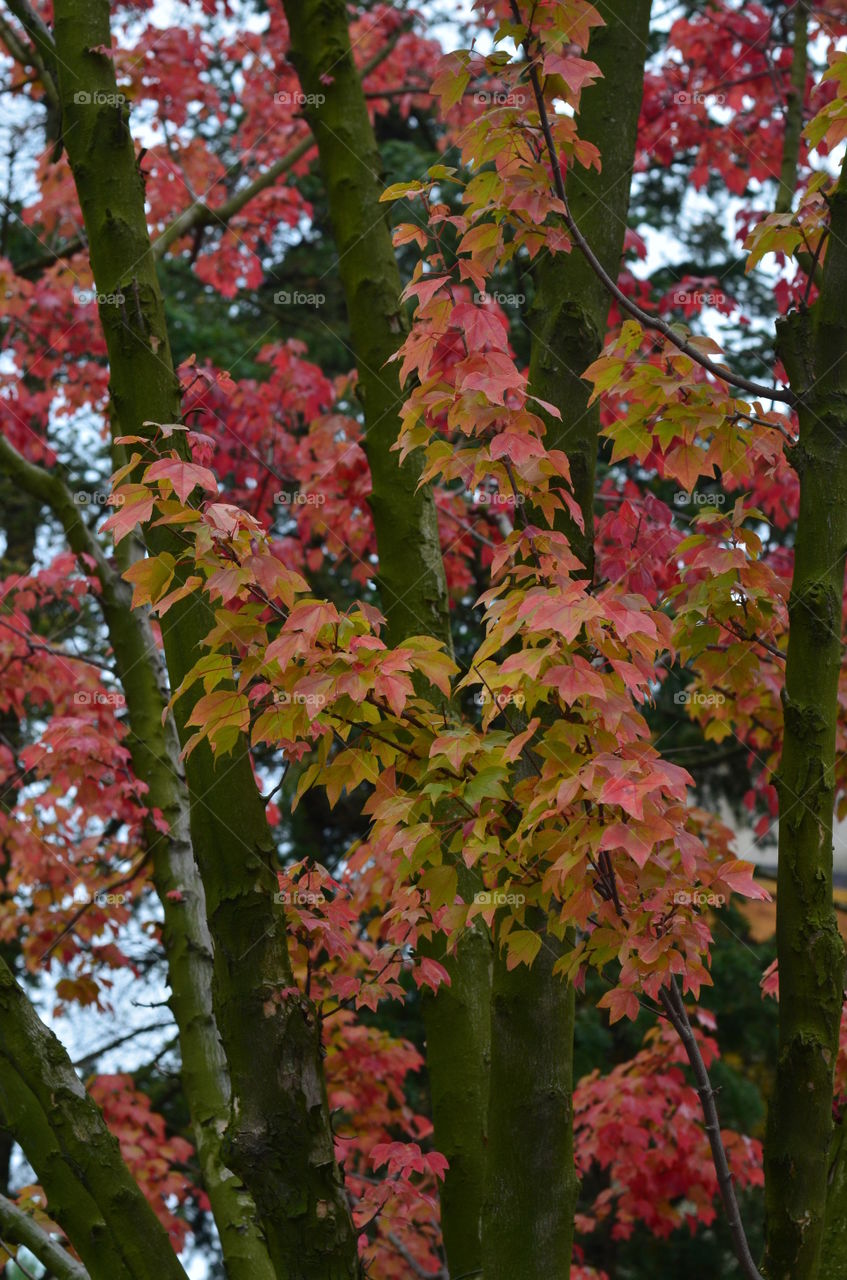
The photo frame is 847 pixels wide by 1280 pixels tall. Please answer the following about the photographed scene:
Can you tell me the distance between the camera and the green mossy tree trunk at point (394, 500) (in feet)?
9.84

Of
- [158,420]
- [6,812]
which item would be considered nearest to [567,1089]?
[158,420]

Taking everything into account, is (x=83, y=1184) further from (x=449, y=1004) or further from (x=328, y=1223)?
(x=449, y=1004)

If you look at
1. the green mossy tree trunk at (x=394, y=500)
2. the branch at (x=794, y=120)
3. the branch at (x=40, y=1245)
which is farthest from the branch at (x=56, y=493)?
the branch at (x=794, y=120)

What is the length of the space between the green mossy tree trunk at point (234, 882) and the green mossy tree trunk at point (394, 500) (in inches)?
25.5

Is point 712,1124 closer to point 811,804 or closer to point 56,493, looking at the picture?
point 811,804

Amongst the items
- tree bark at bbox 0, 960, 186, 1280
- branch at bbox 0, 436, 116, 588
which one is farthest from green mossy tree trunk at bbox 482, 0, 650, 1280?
branch at bbox 0, 436, 116, 588

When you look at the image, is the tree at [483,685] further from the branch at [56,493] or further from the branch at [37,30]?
the branch at [56,493]

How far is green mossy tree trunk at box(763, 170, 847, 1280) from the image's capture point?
88.8 inches

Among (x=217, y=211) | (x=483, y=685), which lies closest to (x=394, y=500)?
(x=483, y=685)

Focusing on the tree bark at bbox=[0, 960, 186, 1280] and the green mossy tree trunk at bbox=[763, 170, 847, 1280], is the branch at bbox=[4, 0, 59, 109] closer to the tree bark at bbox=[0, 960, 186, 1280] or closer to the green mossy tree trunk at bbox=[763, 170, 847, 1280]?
the green mossy tree trunk at bbox=[763, 170, 847, 1280]

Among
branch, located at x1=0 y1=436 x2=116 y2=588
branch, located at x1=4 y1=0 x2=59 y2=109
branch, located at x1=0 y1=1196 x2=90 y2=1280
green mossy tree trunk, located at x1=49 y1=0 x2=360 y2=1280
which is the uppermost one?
branch, located at x1=4 y1=0 x2=59 y2=109

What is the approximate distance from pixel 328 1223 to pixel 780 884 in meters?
1.05

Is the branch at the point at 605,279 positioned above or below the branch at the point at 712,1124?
above

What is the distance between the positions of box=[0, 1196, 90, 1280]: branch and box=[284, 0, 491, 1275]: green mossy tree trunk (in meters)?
0.91
